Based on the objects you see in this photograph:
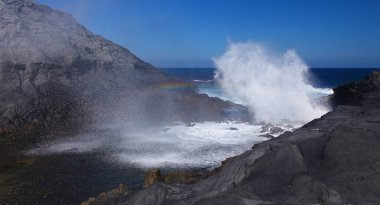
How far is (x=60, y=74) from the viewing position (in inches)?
2323

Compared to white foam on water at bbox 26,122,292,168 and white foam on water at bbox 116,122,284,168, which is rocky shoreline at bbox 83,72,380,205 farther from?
white foam on water at bbox 26,122,292,168

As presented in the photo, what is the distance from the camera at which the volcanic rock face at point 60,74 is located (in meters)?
51.6

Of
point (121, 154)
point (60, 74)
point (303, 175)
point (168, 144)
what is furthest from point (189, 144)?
point (60, 74)

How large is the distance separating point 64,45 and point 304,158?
56.7m

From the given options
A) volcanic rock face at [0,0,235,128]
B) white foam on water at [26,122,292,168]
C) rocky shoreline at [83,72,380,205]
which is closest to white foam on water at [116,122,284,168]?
white foam on water at [26,122,292,168]

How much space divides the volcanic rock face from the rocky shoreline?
121 feet

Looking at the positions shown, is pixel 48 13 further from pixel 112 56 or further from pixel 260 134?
pixel 260 134

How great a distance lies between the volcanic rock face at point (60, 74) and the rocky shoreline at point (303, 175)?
37.0 metres

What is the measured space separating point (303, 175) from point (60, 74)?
2023 inches

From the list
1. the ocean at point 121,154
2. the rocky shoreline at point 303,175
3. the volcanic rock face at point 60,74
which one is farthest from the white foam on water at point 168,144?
the rocky shoreline at point 303,175

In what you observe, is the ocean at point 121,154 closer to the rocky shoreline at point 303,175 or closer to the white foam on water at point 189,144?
the white foam on water at point 189,144

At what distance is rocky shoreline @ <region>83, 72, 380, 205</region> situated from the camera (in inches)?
487

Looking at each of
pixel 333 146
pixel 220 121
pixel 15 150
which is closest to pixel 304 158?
pixel 333 146

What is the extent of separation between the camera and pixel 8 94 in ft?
167
